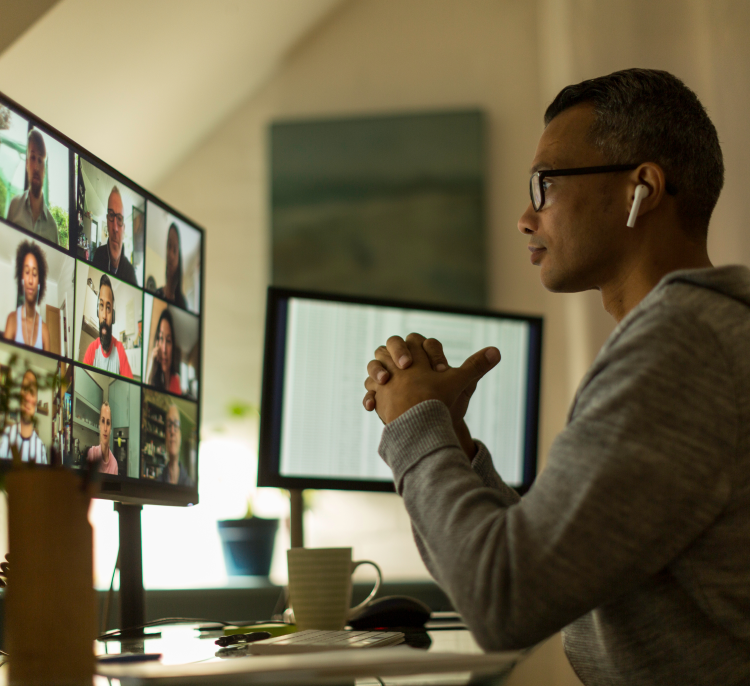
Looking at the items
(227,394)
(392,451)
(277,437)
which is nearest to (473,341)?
(277,437)

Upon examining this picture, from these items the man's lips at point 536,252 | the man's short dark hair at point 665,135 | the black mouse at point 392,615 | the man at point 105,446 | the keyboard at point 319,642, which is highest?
the man's short dark hair at point 665,135

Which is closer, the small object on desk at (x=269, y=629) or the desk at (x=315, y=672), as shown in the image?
the desk at (x=315, y=672)

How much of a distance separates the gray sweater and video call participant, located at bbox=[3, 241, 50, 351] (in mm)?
442

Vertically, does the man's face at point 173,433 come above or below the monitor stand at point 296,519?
above

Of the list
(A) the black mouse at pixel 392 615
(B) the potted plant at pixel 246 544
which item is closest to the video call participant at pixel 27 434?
(A) the black mouse at pixel 392 615

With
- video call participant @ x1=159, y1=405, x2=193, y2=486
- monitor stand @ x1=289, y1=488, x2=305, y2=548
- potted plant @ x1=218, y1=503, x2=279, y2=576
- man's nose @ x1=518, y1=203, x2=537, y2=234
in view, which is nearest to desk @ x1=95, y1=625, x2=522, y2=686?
video call participant @ x1=159, y1=405, x2=193, y2=486

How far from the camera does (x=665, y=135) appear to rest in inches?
35.9

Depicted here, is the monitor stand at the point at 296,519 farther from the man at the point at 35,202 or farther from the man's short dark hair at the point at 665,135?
the man's short dark hair at the point at 665,135

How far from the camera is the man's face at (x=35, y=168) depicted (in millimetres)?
849

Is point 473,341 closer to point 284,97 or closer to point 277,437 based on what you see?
point 277,437

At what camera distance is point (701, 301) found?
26.3 inches

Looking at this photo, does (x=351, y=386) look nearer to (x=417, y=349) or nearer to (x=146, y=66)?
(x=417, y=349)

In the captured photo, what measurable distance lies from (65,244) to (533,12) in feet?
7.50

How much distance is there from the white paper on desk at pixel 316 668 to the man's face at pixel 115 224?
59 cm
